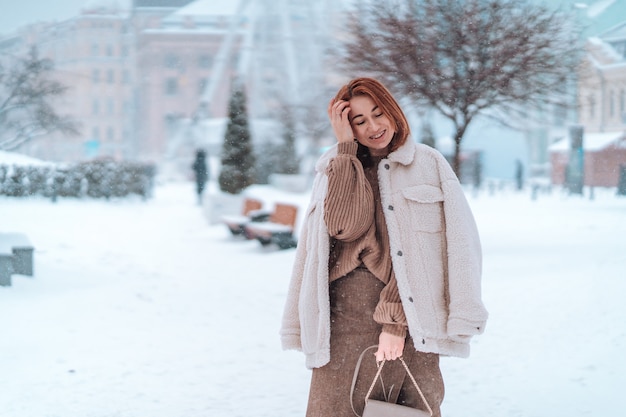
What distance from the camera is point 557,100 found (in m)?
6.85

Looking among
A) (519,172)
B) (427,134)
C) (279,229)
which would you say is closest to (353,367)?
(519,172)

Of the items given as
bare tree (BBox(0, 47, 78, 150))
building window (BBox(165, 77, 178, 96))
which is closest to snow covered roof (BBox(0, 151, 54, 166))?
bare tree (BBox(0, 47, 78, 150))

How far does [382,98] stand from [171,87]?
632cm

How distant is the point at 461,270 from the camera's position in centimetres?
249

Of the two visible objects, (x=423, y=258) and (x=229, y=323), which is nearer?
(x=423, y=258)

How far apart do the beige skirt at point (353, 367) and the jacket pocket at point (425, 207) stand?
281 mm


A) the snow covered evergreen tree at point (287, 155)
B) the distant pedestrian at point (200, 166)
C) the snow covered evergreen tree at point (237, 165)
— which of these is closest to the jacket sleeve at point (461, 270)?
the distant pedestrian at point (200, 166)

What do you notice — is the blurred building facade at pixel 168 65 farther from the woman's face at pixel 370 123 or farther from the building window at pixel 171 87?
the woman's face at pixel 370 123

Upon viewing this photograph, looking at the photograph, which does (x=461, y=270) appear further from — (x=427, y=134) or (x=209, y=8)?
(x=209, y=8)

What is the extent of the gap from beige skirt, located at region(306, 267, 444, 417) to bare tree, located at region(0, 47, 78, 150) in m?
4.70

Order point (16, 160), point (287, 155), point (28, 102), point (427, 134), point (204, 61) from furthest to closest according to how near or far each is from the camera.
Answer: point (287, 155) → point (204, 61) → point (427, 134) → point (28, 102) → point (16, 160)

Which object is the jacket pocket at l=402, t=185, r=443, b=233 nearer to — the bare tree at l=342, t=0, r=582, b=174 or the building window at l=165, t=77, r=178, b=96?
the bare tree at l=342, t=0, r=582, b=174

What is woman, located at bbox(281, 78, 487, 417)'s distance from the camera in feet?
8.21

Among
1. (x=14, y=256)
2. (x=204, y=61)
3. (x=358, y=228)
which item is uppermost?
(x=204, y=61)
